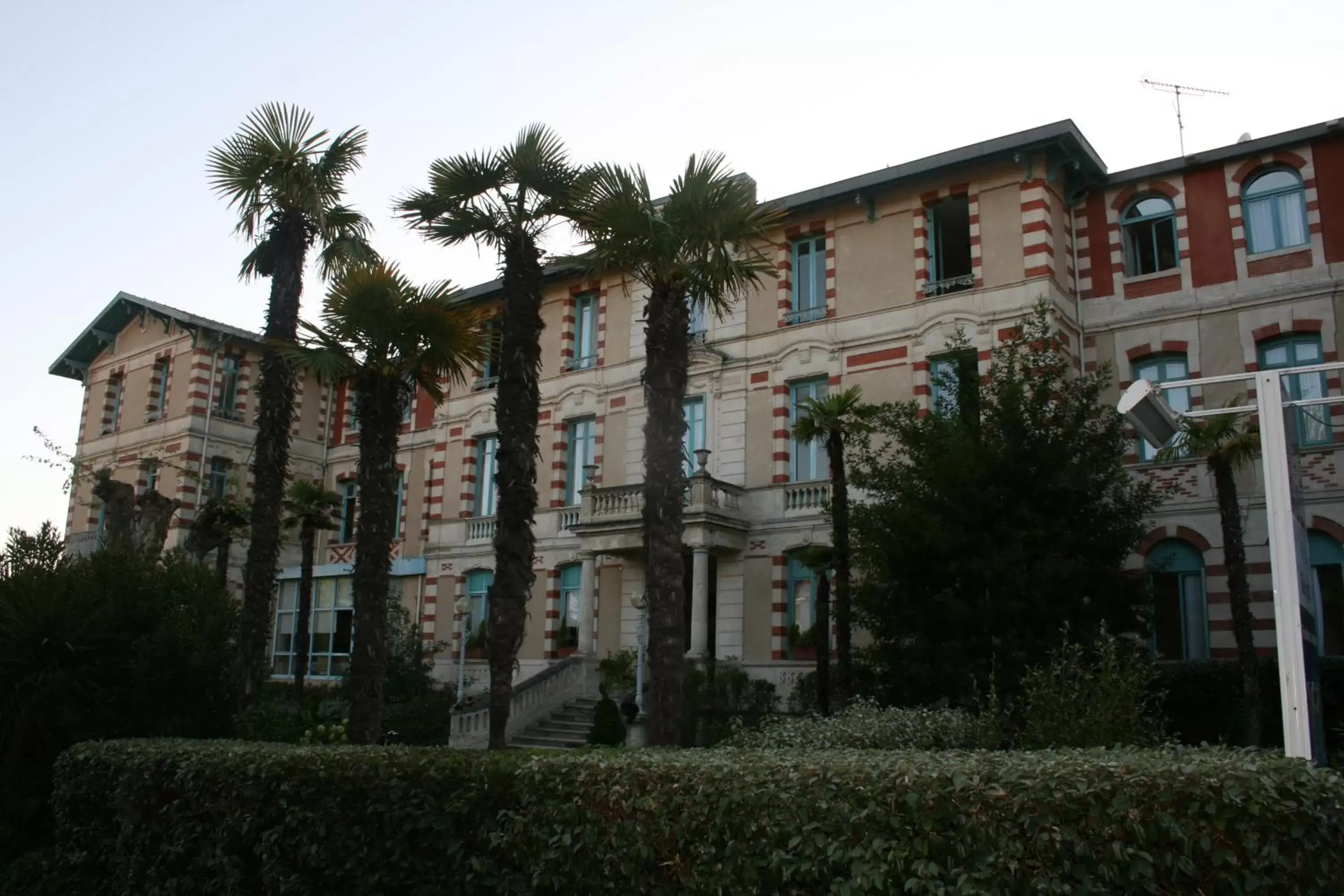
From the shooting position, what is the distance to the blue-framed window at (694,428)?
91.4 ft

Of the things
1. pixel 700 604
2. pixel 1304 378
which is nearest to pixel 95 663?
pixel 700 604

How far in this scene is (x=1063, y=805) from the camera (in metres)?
5.96

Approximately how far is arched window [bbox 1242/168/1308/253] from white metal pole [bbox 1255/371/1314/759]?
1639 centimetres

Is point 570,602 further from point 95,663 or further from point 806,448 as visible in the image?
point 95,663

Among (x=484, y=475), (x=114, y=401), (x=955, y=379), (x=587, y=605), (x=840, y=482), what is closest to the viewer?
(x=840, y=482)

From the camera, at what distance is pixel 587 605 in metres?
27.6

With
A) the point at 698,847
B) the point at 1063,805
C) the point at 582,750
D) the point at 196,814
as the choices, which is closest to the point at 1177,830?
the point at 1063,805

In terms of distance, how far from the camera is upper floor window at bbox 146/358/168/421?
3828 centimetres

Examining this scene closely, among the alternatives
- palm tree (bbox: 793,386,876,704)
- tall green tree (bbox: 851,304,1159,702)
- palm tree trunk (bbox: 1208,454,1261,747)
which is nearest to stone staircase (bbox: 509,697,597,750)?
palm tree (bbox: 793,386,876,704)

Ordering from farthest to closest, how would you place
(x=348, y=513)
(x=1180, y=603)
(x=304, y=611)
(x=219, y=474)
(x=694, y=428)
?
(x=348, y=513) < (x=219, y=474) < (x=694, y=428) < (x=304, y=611) < (x=1180, y=603)

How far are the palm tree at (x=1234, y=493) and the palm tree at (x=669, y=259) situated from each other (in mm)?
8252

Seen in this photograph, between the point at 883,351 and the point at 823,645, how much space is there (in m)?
7.55

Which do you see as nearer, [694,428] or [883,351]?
[883,351]

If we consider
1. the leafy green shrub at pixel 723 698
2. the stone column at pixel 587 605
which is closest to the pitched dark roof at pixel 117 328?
the stone column at pixel 587 605
